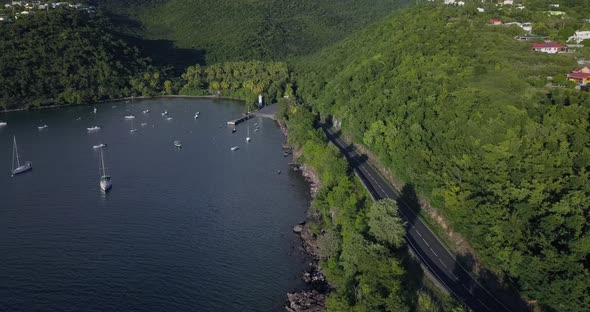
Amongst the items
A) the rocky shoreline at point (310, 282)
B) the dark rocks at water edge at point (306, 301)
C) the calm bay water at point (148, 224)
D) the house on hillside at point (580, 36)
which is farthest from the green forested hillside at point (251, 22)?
the dark rocks at water edge at point (306, 301)

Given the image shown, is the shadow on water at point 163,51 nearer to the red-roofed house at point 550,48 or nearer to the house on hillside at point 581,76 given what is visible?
the red-roofed house at point 550,48

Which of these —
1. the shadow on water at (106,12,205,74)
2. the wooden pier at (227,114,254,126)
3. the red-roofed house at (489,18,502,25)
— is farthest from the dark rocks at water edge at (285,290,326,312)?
the shadow on water at (106,12,205,74)

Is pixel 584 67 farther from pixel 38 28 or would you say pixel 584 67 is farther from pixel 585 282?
pixel 38 28

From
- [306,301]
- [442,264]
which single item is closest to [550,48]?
[442,264]

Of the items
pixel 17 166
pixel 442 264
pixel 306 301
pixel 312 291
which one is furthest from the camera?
pixel 17 166

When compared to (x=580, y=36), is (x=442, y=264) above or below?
below

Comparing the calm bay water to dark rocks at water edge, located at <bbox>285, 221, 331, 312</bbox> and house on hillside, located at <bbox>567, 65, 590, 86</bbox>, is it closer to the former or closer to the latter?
dark rocks at water edge, located at <bbox>285, 221, 331, 312</bbox>

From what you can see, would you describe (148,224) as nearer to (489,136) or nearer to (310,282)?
(310,282)
